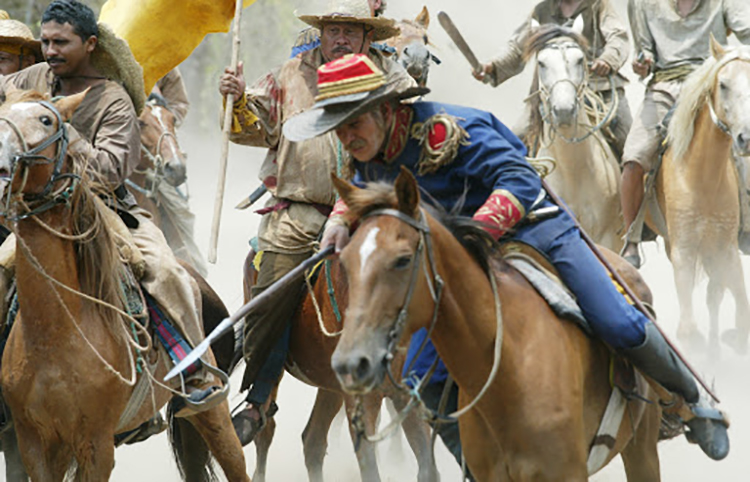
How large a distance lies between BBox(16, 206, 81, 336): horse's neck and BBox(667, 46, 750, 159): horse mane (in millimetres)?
5619

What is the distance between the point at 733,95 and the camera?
10016 mm

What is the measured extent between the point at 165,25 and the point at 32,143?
9.85ft

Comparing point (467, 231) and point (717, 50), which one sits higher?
point (467, 231)

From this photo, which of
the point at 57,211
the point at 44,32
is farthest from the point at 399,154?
the point at 44,32

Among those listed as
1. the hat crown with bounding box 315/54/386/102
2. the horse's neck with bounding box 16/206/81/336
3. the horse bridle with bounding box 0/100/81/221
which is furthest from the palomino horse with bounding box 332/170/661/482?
the horse's neck with bounding box 16/206/81/336

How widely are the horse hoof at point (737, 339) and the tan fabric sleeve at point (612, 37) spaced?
2.37m

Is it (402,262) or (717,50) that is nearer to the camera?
(402,262)

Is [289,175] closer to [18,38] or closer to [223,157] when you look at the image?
[223,157]

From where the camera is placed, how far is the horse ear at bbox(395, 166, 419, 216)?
15.8 ft

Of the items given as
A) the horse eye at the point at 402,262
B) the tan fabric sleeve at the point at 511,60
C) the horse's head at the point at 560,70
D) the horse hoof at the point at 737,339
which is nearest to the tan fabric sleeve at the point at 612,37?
the horse's head at the point at 560,70

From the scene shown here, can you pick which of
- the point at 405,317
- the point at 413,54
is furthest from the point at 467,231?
the point at 413,54

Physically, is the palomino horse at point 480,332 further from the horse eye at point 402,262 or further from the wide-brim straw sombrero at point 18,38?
the wide-brim straw sombrero at point 18,38

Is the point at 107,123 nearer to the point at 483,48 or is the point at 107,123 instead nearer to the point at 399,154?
the point at 399,154

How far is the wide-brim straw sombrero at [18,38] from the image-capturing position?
8445mm
